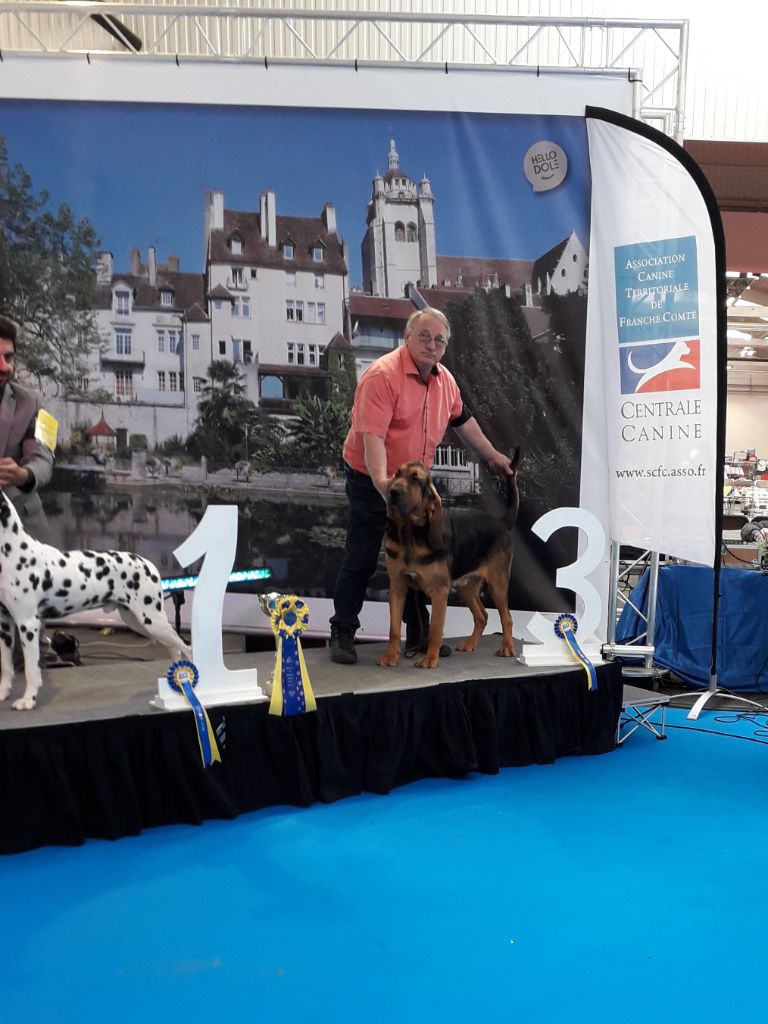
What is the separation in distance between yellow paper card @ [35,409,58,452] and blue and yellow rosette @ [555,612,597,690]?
2440 mm

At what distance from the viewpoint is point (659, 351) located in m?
4.70

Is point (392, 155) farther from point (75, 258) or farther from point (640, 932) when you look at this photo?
point (640, 932)

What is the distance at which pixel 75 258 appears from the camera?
5449 millimetres

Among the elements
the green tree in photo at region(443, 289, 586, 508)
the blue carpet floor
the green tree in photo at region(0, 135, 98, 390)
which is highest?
the green tree in photo at region(0, 135, 98, 390)

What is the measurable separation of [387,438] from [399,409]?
6.0 inches

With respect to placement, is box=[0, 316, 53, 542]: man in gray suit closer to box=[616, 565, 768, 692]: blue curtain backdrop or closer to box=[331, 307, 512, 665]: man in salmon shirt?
box=[331, 307, 512, 665]: man in salmon shirt

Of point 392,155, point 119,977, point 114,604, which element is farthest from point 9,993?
point 392,155

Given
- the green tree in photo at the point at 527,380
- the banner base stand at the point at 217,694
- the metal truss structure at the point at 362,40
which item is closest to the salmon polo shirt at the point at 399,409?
the green tree in photo at the point at 527,380

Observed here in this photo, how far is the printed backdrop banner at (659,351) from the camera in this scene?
459 cm

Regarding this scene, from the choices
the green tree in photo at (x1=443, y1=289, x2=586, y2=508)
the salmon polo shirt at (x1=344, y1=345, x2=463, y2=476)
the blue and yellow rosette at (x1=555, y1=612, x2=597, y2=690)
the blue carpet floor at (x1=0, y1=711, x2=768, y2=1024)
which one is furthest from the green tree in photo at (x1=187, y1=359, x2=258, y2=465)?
the blue carpet floor at (x1=0, y1=711, x2=768, y2=1024)

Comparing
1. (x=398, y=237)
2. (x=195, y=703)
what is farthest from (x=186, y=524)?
(x=195, y=703)

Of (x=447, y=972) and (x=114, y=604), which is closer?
(x=447, y=972)

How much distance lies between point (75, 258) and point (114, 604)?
2.77m

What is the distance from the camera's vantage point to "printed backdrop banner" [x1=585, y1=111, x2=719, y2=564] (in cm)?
459
